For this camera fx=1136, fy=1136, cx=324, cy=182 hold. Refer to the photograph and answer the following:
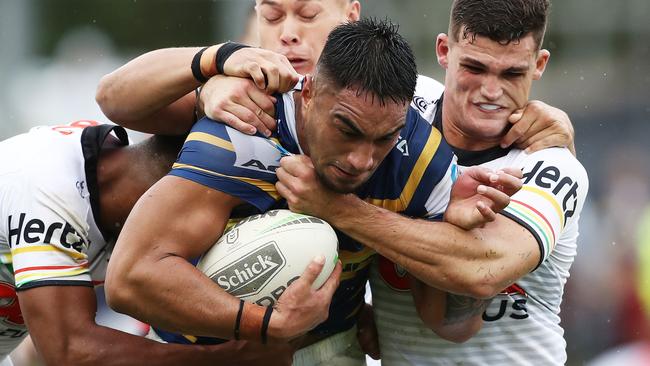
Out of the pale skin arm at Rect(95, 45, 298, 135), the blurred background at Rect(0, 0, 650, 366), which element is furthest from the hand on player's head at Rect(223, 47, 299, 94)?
the blurred background at Rect(0, 0, 650, 366)

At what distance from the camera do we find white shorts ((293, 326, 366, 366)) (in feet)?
17.4

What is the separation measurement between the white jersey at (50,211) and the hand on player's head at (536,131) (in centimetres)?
198

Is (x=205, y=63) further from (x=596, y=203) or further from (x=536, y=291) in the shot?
(x=596, y=203)

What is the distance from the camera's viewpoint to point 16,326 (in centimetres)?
591

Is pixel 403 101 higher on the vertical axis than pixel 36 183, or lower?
higher

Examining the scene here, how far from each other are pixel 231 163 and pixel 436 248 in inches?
35.5

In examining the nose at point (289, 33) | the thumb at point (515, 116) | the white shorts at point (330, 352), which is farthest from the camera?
the nose at point (289, 33)

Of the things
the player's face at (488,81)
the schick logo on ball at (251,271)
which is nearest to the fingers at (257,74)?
→ the schick logo on ball at (251,271)

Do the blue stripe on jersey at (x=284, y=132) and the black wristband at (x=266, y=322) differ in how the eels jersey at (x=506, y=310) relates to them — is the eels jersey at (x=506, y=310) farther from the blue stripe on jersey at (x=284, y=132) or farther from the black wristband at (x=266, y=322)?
the black wristband at (x=266, y=322)

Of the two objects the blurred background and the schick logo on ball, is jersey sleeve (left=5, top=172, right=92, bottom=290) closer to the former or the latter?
the schick logo on ball

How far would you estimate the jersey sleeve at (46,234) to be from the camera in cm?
510

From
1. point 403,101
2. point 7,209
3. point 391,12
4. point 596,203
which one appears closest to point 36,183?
point 7,209

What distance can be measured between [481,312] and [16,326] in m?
2.45

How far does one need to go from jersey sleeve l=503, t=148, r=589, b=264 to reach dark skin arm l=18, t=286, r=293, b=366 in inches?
46.9
